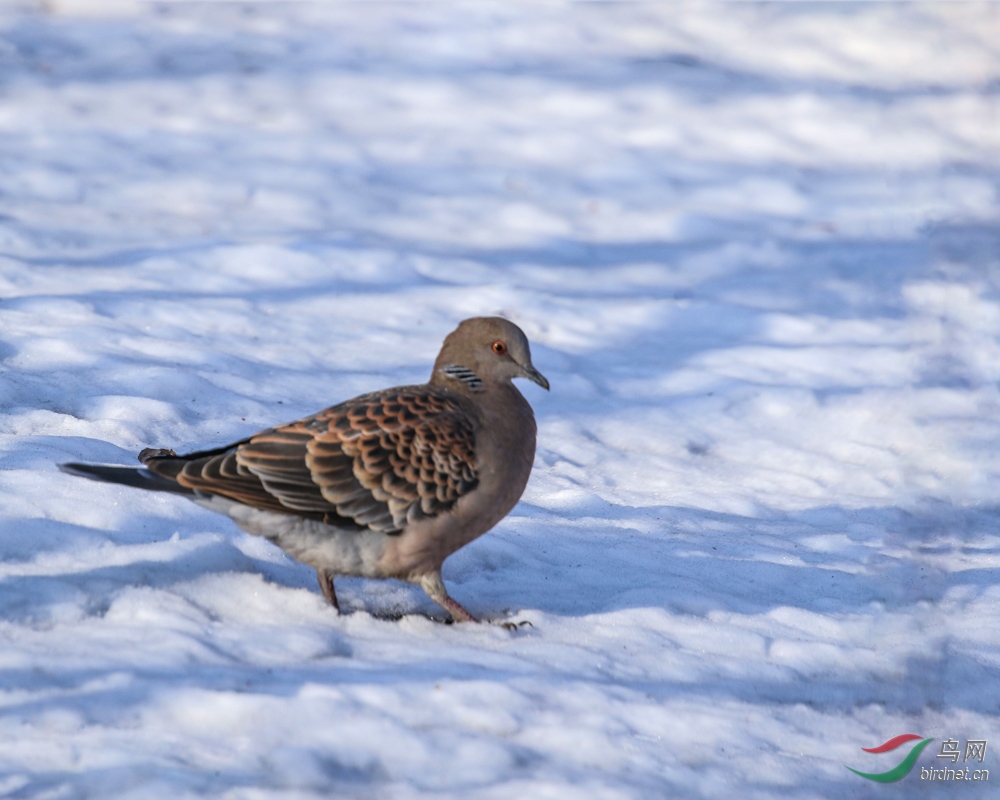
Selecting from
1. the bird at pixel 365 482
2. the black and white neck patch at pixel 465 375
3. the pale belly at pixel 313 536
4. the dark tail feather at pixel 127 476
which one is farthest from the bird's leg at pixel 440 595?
the dark tail feather at pixel 127 476

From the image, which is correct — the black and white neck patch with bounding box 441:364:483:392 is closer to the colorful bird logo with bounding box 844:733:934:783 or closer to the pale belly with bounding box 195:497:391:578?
the pale belly with bounding box 195:497:391:578

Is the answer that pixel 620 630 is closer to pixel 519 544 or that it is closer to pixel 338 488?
pixel 519 544

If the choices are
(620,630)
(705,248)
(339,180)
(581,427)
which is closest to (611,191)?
(705,248)

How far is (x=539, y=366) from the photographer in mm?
6859

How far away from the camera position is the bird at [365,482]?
354cm

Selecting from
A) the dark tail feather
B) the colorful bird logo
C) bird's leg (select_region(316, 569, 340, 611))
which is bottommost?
the colorful bird logo

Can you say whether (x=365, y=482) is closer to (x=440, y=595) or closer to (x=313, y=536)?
(x=313, y=536)

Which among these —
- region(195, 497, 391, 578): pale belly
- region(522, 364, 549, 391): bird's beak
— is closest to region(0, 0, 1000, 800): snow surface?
region(195, 497, 391, 578): pale belly

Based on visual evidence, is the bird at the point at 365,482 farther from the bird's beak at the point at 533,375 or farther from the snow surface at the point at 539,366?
the bird's beak at the point at 533,375

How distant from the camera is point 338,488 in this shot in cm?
355

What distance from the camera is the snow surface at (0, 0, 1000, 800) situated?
9.88 feet

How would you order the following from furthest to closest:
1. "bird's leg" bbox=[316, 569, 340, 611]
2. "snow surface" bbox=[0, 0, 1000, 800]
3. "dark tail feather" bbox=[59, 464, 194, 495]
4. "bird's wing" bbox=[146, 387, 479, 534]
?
1. "bird's leg" bbox=[316, 569, 340, 611]
2. "bird's wing" bbox=[146, 387, 479, 534]
3. "dark tail feather" bbox=[59, 464, 194, 495]
4. "snow surface" bbox=[0, 0, 1000, 800]

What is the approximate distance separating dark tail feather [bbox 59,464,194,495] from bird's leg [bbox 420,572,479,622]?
2.69 feet

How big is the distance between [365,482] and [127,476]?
732 millimetres
